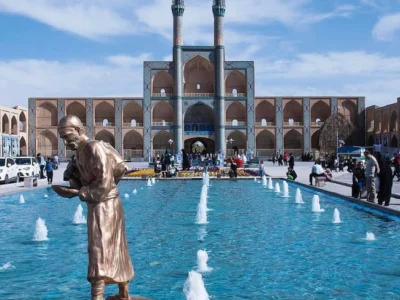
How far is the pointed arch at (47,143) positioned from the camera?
44219mm

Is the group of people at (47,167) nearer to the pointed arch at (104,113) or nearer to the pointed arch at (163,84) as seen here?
the pointed arch at (104,113)

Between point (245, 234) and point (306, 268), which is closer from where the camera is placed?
point (306, 268)

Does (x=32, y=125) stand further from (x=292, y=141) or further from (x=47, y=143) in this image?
(x=292, y=141)

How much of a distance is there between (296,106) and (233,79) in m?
6.04

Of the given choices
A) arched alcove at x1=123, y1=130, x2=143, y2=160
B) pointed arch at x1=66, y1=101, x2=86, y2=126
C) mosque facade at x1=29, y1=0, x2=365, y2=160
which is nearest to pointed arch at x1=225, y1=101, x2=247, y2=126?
mosque facade at x1=29, y1=0, x2=365, y2=160

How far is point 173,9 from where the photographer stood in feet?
139

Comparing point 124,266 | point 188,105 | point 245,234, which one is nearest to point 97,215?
point 124,266

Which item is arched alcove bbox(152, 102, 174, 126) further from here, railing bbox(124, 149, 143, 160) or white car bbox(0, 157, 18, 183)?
white car bbox(0, 157, 18, 183)

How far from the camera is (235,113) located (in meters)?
45.9

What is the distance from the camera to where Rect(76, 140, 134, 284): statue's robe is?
9.80ft

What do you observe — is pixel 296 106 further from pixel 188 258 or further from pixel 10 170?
pixel 188 258

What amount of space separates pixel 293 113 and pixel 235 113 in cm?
529

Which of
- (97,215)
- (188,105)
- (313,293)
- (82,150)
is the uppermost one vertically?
(188,105)

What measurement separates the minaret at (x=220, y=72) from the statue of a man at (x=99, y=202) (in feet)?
129
